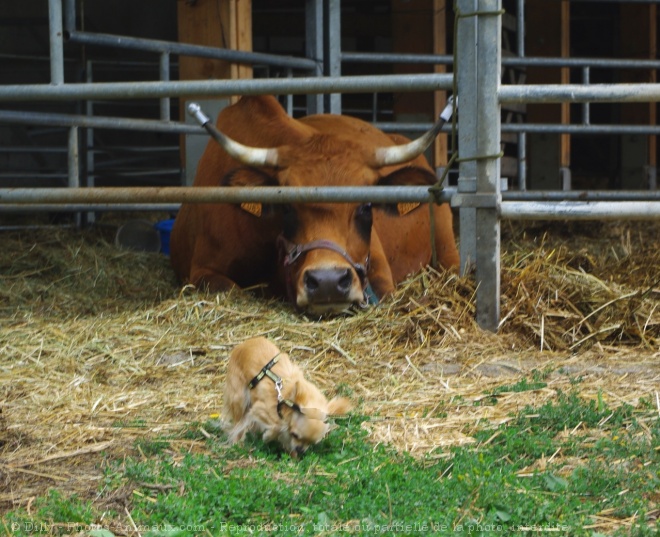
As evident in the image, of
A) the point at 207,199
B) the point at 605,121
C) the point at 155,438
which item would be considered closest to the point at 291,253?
the point at 207,199

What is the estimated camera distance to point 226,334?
4.72 m

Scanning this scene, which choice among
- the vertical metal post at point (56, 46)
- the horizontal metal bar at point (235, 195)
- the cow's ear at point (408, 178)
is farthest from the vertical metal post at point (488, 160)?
the vertical metal post at point (56, 46)

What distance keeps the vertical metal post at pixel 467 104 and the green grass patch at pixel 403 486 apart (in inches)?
63.6

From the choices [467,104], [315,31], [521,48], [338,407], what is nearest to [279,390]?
[338,407]

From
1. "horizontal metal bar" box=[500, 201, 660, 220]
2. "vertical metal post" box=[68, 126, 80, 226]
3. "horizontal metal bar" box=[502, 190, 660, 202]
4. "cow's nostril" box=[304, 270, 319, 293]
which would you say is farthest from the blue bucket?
"horizontal metal bar" box=[500, 201, 660, 220]

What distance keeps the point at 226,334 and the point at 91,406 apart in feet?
3.49

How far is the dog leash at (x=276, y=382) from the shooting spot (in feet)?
10.1

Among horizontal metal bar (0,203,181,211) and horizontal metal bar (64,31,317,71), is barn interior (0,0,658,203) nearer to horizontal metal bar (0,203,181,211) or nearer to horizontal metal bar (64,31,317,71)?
horizontal metal bar (64,31,317,71)

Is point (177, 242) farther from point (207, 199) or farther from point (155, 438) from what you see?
point (155, 438)

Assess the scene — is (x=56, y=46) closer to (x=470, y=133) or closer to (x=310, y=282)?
(x=310, y=282)

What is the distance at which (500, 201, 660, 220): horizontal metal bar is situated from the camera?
4.48 m

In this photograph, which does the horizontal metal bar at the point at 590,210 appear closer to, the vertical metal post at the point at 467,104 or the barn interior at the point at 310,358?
the vertical metal post at the point at 467,104

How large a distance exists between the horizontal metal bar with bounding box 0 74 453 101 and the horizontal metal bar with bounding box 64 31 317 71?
1344 mm

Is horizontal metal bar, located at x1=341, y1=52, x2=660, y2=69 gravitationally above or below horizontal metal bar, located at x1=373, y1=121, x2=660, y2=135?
above
